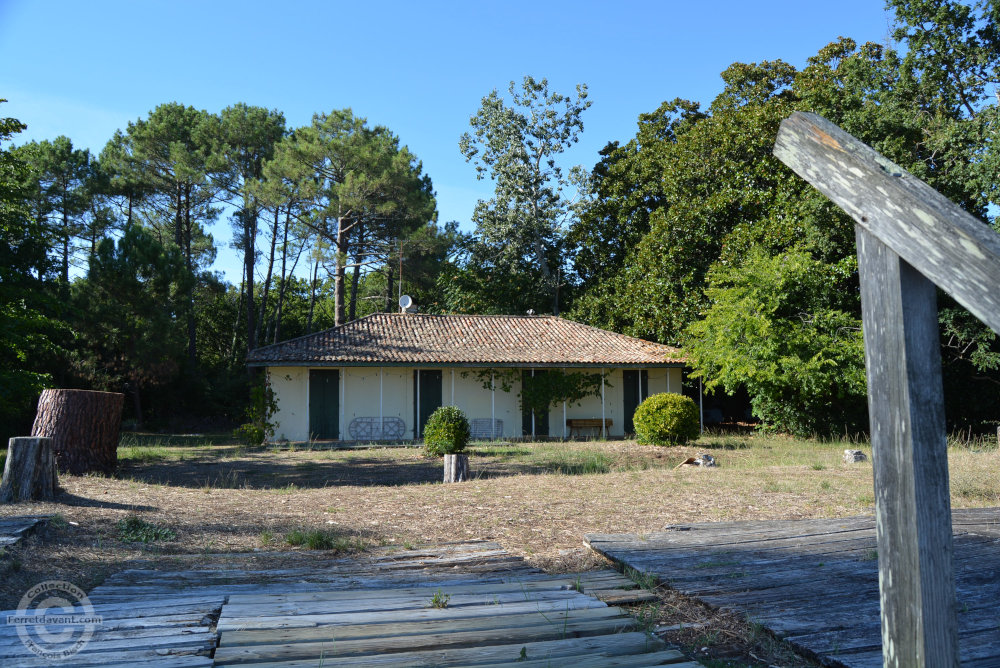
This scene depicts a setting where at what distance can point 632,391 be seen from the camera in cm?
2412

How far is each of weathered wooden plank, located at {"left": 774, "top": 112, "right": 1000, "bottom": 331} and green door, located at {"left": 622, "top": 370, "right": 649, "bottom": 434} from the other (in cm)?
2223

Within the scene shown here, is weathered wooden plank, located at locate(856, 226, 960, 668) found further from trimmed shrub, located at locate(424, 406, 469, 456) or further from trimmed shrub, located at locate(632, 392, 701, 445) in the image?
trimmed shrub, located at locate(632, 392, 701, 445)

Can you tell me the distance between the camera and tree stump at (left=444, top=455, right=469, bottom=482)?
36.6 feet

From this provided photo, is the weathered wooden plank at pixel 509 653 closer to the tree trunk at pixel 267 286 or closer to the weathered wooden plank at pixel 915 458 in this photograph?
the weathered wooden plank at pixel 915 458

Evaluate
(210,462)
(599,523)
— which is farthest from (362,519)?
(210,462)

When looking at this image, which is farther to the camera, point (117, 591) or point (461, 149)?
point (461, 149)

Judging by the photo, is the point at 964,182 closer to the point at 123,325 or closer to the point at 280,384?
the point at 280,384

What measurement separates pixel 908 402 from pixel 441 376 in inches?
833

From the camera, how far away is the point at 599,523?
6.82m

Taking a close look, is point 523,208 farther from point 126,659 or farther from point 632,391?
point 126,659

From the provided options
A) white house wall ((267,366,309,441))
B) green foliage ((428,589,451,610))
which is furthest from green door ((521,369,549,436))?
green foliage ((428,589,451,610))

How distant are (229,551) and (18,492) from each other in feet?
12.4

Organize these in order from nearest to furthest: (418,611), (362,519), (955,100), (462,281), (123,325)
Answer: (418,611), (362,519), (955,100), (123,325), (462,281)

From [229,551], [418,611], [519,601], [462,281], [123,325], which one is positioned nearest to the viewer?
[418,611]
